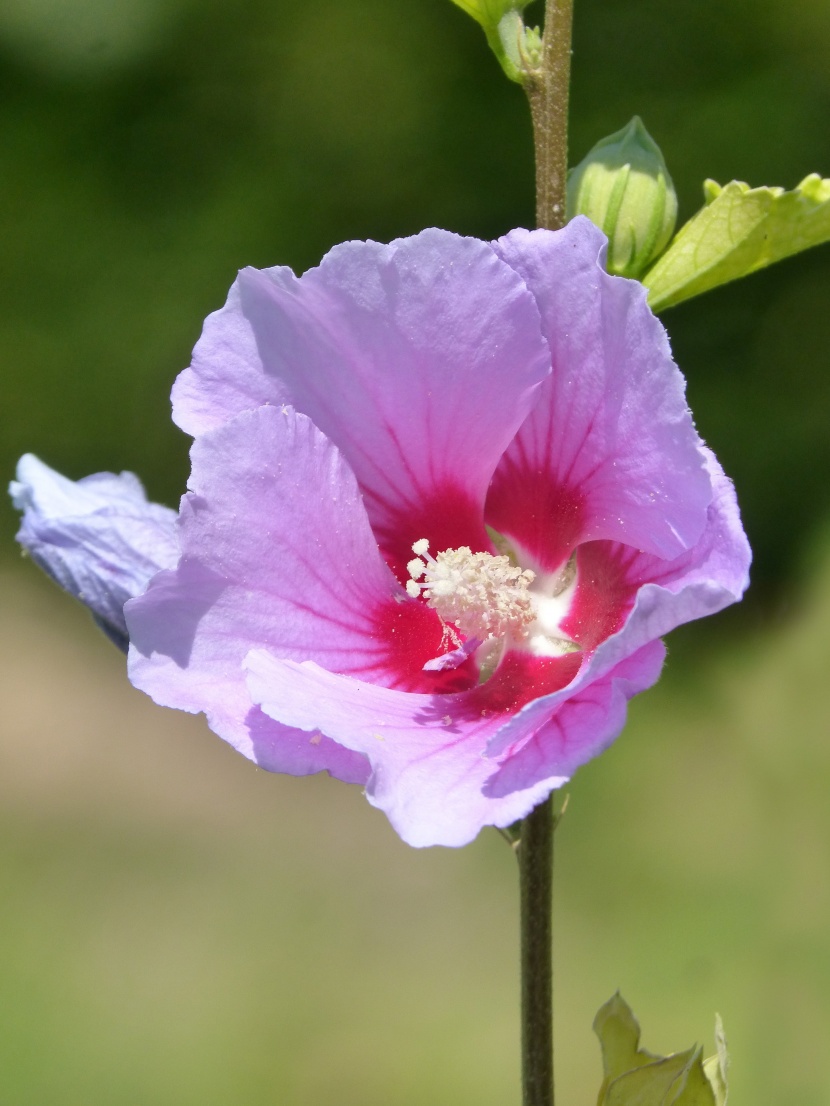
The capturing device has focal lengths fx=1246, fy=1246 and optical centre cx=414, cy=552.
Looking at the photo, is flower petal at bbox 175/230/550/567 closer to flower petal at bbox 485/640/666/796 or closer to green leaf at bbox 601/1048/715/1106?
flower petal at bbox 485/640/666/796

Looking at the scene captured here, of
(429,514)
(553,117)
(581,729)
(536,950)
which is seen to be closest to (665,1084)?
(536,950)

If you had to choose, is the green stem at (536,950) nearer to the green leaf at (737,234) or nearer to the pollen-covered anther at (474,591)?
the pollen-covered anther at (474,591)

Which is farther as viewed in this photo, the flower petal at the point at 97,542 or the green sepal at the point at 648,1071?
the flower petal at the point at 97,542

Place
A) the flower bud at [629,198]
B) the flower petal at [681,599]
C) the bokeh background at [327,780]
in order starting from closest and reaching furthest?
the flower petal at [681,599], the flower bud at [629,198], the bokeh background at [327,780]

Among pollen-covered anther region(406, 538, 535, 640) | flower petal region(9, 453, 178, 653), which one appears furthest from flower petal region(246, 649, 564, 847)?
flower petal region(9, 453, 178, 653)

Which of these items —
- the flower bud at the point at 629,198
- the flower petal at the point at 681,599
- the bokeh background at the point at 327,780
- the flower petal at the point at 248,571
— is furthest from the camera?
the bokeh background at the point at 327,780

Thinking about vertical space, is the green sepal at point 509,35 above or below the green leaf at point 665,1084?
above

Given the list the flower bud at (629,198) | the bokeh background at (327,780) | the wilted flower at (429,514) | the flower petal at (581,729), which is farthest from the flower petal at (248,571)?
the bokeh background at (327,780)
